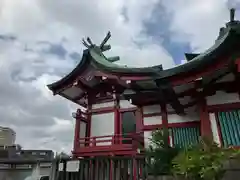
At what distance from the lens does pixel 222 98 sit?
29.7 ft

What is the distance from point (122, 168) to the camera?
8.48m

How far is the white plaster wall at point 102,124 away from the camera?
13.5 metres

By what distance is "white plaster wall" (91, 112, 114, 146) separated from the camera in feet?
44.3

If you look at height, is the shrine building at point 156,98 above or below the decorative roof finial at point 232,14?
below

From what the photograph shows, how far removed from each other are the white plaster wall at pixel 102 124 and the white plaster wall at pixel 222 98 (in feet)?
19.4

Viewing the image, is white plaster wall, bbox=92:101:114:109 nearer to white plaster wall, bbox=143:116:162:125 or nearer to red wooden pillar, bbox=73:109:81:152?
red wooden pillar, bbox=73:109:81:152

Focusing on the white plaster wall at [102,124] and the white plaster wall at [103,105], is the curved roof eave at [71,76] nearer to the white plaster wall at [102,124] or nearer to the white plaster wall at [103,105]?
the white plaster wall at [103,105]

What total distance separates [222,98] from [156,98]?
264cm

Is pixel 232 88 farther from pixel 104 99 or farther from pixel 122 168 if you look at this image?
pixel 104 99

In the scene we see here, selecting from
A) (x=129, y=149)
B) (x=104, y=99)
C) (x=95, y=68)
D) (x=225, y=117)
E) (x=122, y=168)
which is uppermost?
(x=95, y=68)

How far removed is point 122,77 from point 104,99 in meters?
2.96

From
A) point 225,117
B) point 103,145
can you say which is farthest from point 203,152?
point 103,145

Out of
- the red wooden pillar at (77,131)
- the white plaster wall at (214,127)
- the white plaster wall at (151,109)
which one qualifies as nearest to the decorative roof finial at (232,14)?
the white plaster wall at (214,127)

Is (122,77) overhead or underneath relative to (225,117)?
overhead
